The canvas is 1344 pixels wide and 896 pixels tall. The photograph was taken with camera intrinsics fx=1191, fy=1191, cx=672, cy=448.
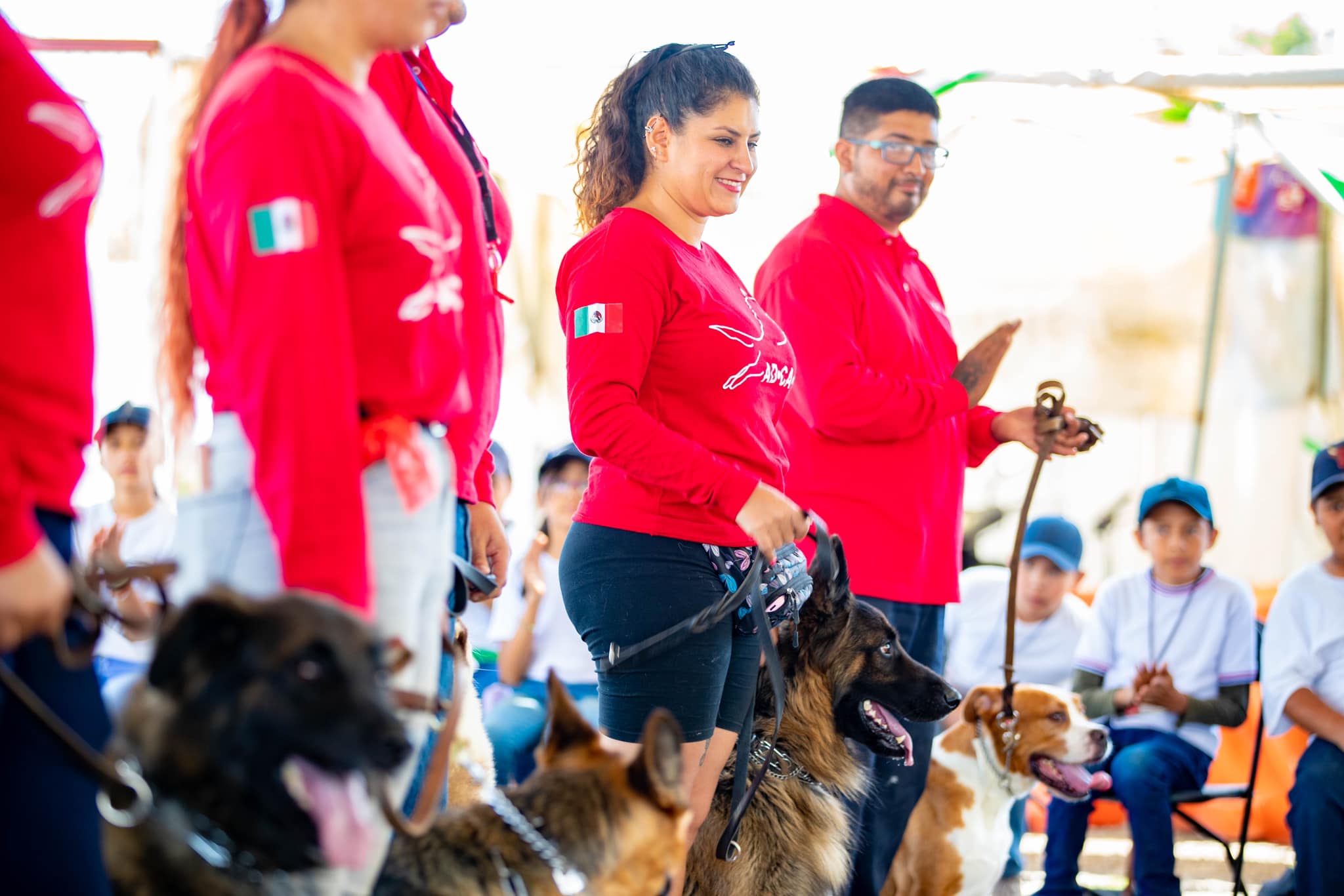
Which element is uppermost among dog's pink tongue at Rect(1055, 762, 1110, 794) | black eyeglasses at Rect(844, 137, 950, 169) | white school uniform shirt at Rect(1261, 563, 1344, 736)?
black eyeglasses at Rect(844, 137, 950, 169)

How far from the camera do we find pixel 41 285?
4.23 feet

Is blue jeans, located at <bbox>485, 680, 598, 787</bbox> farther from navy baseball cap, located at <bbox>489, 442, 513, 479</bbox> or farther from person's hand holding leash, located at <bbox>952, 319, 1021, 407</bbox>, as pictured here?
person's hand holding leash, located at <bbox>952, 319, 1021, 407</bbox>

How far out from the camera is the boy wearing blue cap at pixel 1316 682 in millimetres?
3516

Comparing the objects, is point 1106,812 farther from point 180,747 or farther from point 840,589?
point 180,747

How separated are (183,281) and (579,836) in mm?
921

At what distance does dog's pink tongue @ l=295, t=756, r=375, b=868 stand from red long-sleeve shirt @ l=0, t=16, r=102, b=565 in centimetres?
37

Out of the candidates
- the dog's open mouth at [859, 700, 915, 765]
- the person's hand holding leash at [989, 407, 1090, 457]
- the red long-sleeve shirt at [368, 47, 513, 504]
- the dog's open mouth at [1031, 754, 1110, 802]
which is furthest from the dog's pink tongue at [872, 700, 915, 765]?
the red long-sleeve shirt at [368, 47, 513, 504]

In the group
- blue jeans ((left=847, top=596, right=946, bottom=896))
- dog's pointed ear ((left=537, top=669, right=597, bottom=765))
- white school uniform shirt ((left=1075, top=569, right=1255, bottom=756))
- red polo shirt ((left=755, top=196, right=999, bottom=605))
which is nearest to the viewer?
dog's pointed ear ((left=537, top=669, right=597, bottom=765))

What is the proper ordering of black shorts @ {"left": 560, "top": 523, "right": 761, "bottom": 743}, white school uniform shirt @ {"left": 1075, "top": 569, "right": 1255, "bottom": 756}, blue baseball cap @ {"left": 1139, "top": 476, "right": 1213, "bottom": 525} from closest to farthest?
black shorts @ {"left": 560, "top": 523, "right": 761, "bottom": 743} < white school uniform shirt @ {"left": 1075, "top": 569, "right": 1255, "bottom": 756} < blue baseball cap @ {"left": 1139, "top": 476, "right": 1213, "bottom": 525}

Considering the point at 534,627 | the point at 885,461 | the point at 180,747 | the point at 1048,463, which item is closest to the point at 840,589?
the point at 885,461

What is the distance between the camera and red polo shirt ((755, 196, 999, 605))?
2.87 metres

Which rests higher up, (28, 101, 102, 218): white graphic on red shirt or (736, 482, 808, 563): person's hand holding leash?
(28, 101, 102, 218): white graphic on red shirt

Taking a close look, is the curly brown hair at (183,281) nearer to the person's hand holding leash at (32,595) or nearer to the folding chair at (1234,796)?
the person's hand holding leash at (32,595)

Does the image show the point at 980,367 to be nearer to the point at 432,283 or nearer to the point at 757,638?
the point at 757,638
